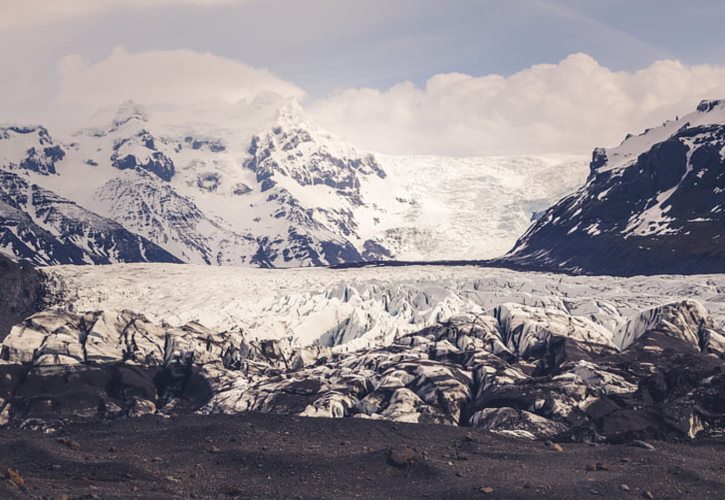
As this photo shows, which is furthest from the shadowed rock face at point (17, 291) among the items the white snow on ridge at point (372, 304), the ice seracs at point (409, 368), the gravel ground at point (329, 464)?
the gravel ground at point (329, 464)

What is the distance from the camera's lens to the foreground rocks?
99.0 meters

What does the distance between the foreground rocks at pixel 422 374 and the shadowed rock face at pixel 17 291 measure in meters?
50.4

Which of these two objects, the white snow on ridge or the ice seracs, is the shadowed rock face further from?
the ice seracs

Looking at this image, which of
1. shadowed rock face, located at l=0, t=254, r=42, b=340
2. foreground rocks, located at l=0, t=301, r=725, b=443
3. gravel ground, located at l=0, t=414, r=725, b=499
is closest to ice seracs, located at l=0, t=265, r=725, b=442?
foreground rocks, located at l=0, t=301, r=725, b=443

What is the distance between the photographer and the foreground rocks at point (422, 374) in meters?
99.0

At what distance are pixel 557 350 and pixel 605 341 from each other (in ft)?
37.5

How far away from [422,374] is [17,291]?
97182 mm

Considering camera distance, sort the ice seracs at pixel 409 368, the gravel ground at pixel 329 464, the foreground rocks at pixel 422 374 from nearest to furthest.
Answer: the gravel ground at pixel 329 464 < the foreground rocks at pixel 422 374 < the ice seracs at pixel 409 368

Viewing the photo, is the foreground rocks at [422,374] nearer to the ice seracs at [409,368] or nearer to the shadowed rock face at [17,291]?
the ice seracs at [409,368]

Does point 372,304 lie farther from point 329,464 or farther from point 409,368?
point 329,464

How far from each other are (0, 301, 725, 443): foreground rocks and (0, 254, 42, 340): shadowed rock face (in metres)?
50.4

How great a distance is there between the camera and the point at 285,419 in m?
81.0

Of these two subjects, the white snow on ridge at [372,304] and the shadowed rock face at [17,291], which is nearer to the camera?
the white snow on ridge at [372,304]

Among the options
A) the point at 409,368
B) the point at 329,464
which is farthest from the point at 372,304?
the point at 329,464
